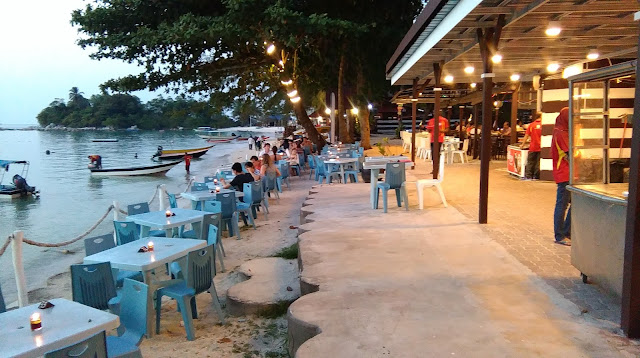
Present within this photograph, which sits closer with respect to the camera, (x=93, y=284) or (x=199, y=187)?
(x=93, y=284)

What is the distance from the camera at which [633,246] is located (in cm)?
329

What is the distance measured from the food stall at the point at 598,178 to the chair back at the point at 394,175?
3.47m

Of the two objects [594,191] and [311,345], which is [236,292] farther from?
[594,191]

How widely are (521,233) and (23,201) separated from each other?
75.6 feet

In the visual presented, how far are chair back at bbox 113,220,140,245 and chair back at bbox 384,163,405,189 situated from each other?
3888mm

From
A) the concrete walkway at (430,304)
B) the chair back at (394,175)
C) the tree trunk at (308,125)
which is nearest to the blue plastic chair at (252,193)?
the chair back at (394,175)

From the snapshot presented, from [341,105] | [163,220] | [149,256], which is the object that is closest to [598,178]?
[149,256]

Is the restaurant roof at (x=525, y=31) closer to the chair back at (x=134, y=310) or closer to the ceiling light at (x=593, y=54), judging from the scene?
the ceiling light at (x=593, y=54)

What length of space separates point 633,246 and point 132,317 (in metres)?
3.55

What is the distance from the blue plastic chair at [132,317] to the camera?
12.0 ft

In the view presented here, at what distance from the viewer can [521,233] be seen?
6.50 m

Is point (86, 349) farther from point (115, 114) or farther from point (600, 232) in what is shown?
point (115, 114)

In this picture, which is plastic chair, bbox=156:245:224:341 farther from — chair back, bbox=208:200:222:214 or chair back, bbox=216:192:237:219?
chair back, bbox=216:192:237:219

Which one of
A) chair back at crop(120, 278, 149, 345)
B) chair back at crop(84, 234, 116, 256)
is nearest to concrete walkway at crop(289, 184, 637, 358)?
chair back at crop(120, 278, 149, 345)
